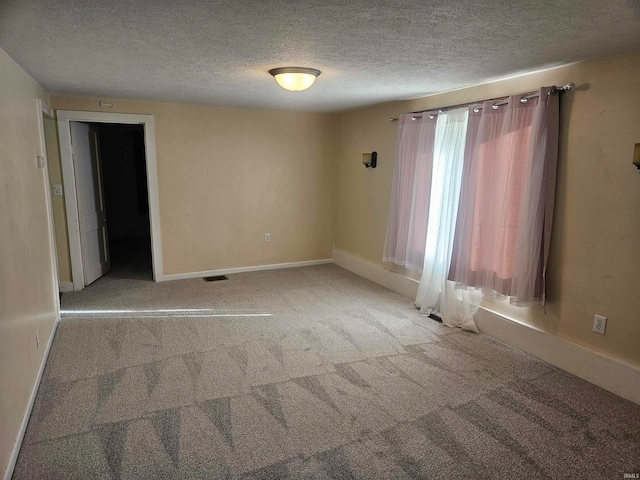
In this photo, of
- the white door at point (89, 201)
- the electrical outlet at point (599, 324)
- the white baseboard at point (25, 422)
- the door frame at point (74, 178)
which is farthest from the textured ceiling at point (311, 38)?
the white baseboard at point (25, 422)

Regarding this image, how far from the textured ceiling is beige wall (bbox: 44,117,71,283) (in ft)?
3.50

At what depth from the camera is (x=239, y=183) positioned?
5488 millimetres

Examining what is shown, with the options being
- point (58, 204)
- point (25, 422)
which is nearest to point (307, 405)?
point (25, 422)

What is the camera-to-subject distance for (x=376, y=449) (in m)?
2.16

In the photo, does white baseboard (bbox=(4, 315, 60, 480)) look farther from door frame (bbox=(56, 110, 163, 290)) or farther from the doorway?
the doorway

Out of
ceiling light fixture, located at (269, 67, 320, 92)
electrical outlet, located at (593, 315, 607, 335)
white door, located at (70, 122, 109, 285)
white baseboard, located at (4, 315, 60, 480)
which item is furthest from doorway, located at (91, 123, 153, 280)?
electrical outlet, located at (593, 315, 607, 335)

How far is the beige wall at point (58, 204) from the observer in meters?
4.49

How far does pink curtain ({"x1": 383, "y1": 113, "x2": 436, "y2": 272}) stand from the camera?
4.20m

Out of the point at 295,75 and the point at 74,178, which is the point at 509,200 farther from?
the point at 74,178

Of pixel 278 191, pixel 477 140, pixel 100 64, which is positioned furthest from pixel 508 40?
pixel 278 191

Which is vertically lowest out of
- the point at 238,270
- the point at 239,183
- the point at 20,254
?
the point at 238,270

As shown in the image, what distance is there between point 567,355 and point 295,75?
9.35 feet

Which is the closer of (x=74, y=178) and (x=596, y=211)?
(x=596, y=211)

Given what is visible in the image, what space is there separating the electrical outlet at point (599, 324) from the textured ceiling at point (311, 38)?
67.6 inches
